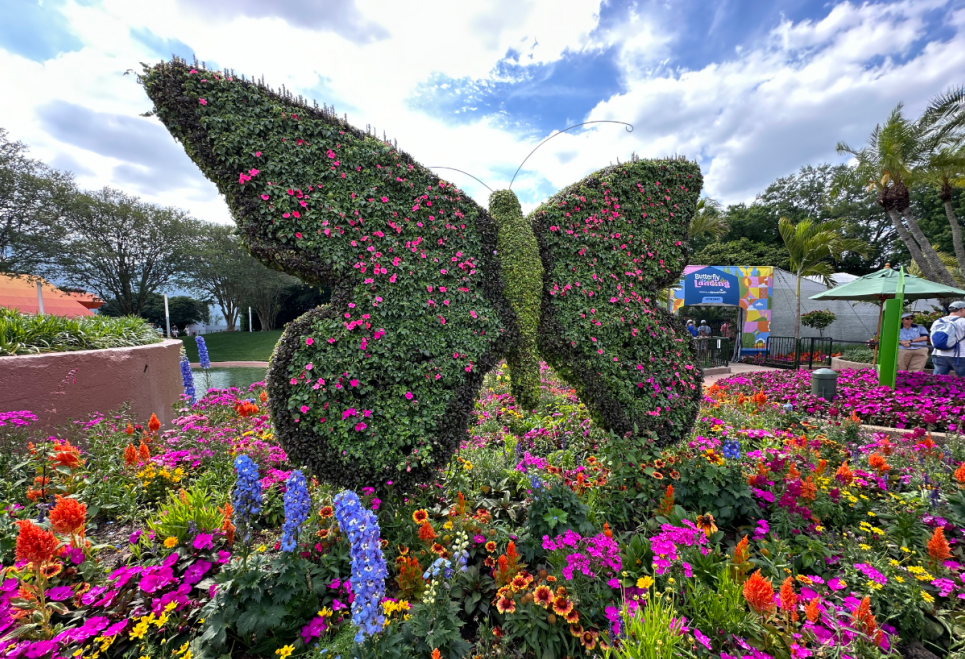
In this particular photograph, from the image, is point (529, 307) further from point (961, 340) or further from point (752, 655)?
point (961, 340)

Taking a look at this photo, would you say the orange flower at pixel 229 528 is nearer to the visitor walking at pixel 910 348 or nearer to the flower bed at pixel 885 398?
the flower bed at pixel 885 398

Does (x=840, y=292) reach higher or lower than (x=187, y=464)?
higher

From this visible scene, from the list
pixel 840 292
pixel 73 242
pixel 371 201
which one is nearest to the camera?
pixel 371 201

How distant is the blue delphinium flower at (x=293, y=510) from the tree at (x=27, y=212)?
18307 millimetres

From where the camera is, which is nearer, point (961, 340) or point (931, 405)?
point (931, 405)

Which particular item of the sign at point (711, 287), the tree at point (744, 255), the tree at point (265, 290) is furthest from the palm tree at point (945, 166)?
the tree at point (265, 290)

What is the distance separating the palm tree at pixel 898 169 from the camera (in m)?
12.8

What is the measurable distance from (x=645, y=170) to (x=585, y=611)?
369 cm

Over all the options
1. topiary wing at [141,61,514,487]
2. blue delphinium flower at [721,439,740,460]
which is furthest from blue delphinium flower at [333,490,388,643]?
blue delphinium flower at [721,439,740,460]

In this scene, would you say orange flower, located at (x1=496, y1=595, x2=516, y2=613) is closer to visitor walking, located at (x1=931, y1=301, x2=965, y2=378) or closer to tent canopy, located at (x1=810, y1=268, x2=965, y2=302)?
visitor walking, located at (x1=931, y1=301, x2=965, y2=378)

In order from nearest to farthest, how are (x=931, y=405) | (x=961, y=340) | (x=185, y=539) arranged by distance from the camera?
(x=185, y=539) → (x=931, y=405) → (x=961, y=340)

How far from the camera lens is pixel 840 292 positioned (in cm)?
859

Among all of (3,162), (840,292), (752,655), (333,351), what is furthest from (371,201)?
(3,162)

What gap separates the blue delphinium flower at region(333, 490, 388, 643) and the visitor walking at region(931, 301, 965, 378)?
31.4ft
